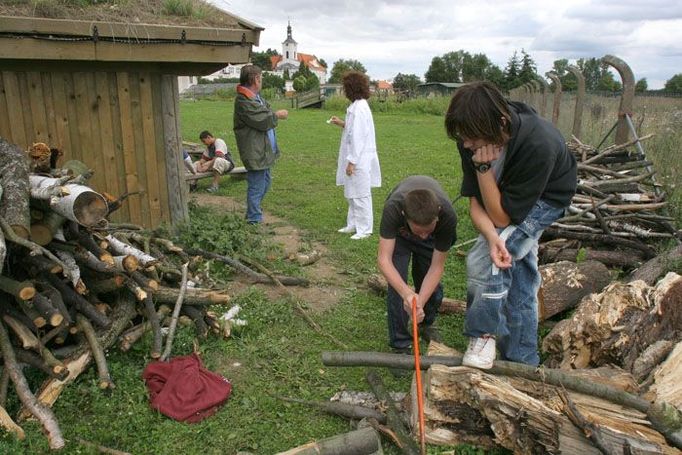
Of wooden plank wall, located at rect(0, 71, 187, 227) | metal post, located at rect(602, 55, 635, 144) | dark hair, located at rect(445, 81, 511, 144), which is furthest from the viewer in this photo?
metal post, located at rect(602, 55, 635, 144)

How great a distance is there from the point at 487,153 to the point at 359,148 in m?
4.31

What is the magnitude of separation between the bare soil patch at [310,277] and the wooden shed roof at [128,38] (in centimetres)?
229

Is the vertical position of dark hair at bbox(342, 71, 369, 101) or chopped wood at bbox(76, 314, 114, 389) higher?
dark hair at bbox(342, 71, 369, 101)

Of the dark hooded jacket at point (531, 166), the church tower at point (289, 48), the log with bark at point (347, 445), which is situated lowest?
the log with bark at point (347, 445)

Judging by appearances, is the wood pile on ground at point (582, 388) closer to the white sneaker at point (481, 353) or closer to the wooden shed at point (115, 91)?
the white sneaker at point (481, 353)

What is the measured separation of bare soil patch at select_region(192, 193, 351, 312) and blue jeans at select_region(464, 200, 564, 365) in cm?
207

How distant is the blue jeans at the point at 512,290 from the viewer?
320 cm

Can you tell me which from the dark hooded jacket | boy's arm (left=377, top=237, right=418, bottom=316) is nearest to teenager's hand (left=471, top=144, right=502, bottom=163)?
the dark hooded jacket

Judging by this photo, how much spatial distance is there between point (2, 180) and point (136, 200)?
229 cm

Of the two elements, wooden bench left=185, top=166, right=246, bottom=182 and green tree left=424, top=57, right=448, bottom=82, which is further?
green tree left=424, top=57, right=448, bottom=82

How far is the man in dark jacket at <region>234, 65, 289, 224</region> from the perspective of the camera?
723 centimetres

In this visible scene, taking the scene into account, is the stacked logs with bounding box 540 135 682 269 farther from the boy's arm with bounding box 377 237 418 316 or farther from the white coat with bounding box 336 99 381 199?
the boy's arm with bounding box 377 237 418 316

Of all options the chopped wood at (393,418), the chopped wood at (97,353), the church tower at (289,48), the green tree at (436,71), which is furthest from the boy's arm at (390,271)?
the church tower at (289,48)

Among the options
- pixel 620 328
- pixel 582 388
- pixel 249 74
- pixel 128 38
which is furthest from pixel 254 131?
pixel 582 388
